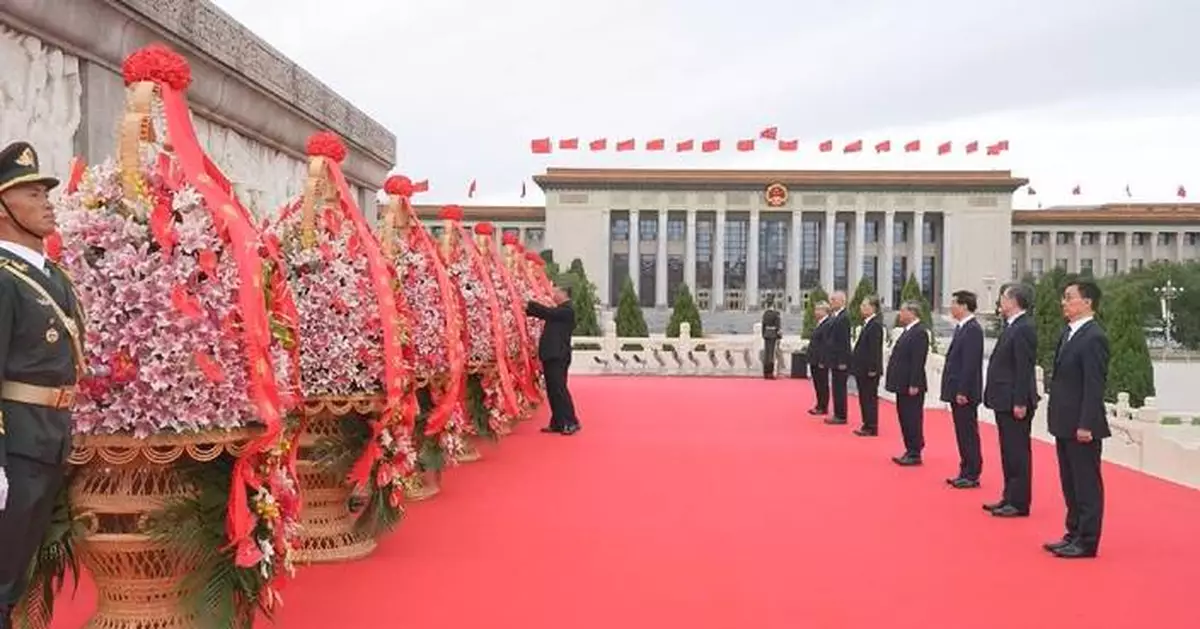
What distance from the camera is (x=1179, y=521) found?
567cm

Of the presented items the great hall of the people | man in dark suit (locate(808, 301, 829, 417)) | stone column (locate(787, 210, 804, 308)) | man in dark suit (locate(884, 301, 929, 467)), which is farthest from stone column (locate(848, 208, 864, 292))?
man in dark suit (locate(884, 301, 929, 467))

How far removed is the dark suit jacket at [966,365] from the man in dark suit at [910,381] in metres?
0.73

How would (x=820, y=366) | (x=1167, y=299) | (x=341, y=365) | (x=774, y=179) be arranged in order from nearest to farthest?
1. (x=341, y=365)
2. (x=820, y=366)
3. (x=1167, y=299)
4. (x=774, y=179)

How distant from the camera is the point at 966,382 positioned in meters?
6.36

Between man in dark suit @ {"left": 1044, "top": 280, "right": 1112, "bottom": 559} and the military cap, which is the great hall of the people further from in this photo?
the military cap

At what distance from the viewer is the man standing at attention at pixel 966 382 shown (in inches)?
251

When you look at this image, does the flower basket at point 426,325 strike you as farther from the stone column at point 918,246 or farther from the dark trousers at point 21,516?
the stone column at point 918,246

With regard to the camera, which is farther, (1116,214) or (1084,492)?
(1116,214)

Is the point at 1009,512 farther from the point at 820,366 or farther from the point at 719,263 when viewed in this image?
the point at 719,263

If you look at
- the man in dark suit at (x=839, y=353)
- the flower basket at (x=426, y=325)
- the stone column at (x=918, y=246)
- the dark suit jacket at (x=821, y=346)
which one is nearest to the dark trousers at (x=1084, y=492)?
the flower basket at (x=426, y=325)

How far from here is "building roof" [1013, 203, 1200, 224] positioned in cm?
5181

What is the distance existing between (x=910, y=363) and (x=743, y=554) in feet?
10.7

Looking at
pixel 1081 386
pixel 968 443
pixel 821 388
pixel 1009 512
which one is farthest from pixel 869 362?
pixel 1081 386

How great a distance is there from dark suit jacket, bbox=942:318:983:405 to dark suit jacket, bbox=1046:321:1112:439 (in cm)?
138
